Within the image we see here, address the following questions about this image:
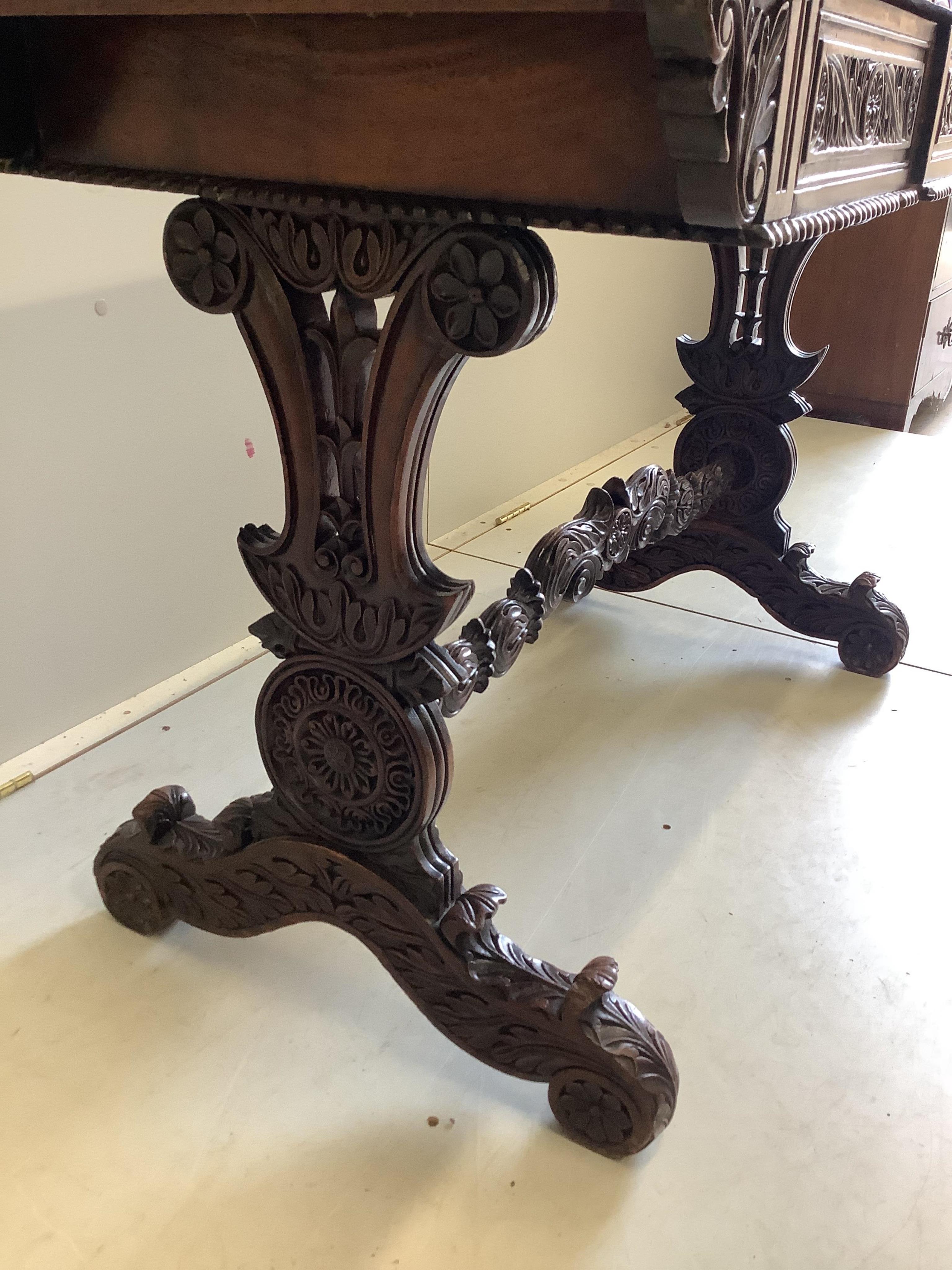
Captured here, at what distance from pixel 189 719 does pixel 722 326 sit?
99 centimetres

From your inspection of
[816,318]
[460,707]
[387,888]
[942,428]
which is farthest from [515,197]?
[942,428]

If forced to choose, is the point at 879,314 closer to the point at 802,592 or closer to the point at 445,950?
the point at 802,592

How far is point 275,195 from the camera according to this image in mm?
714

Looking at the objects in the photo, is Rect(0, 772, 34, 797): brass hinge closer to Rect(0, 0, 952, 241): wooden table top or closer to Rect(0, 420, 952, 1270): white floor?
Rect(0, 420, 952, 1270): white floor

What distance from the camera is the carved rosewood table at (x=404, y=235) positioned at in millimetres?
582

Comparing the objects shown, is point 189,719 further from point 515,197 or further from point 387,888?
point 515,197

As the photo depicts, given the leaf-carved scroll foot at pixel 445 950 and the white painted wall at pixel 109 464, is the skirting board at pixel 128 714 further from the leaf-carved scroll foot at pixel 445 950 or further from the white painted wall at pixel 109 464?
the leaf-carved scroll foot at pixel 445 950

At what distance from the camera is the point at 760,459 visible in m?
1.62

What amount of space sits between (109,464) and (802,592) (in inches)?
41.6

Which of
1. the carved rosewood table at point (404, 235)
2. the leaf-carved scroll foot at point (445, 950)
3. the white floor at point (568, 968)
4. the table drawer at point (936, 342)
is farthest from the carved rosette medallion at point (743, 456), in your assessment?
the table drawer at point (936, 342)

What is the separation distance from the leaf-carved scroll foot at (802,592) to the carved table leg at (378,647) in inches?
33.1

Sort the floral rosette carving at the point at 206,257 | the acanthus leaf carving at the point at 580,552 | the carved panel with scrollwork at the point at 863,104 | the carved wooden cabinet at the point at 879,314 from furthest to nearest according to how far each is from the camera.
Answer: the carved wooden cabinet at the point at 879,314 < the acanthus leaf carving at the point at 580,552 < the floral rosette carving at the point at 206,257 < the carved panel with scrollwork at the point at 863,104

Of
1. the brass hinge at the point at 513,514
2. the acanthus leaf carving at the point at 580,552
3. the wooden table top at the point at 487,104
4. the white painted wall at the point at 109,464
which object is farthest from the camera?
the brass hinge at the point at 513,514

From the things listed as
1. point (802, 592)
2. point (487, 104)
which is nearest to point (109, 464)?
point (487, 104)
